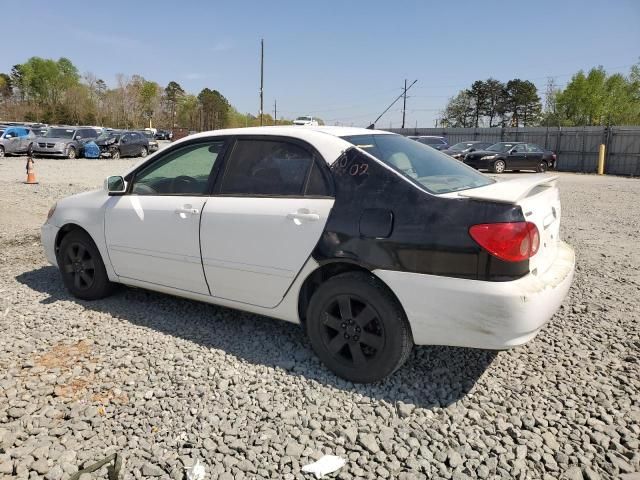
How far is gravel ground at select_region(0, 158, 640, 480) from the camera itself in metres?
2.47

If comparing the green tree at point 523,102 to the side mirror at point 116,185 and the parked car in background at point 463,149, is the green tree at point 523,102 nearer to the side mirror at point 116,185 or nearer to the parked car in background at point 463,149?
the parked car in background at point 463,149

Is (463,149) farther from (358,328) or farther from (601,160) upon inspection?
(358,328)

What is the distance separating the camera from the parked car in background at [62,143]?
1014 inches

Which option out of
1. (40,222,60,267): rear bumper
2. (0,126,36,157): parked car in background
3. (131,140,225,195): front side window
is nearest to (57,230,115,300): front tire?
(40,222,60,267): rear bumper

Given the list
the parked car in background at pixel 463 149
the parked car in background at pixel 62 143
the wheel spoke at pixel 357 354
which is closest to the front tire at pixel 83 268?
the wheel spoke at pixel 357 354

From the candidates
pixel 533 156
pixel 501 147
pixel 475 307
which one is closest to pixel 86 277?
pixel 475 307

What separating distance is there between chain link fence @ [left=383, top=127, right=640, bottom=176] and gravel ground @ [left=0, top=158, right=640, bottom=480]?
2692 centimetres

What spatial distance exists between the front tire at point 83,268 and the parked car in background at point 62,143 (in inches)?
953

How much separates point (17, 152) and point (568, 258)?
29873 millimetres

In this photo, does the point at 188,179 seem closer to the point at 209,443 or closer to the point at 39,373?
the point at 39,373

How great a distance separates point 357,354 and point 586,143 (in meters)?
31.0

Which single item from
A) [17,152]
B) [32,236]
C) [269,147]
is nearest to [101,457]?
[269,147]

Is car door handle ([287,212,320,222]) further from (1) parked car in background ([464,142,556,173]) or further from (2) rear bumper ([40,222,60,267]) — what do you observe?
(1) parked car in background ([464,142,556,173])

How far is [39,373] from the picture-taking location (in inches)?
130
